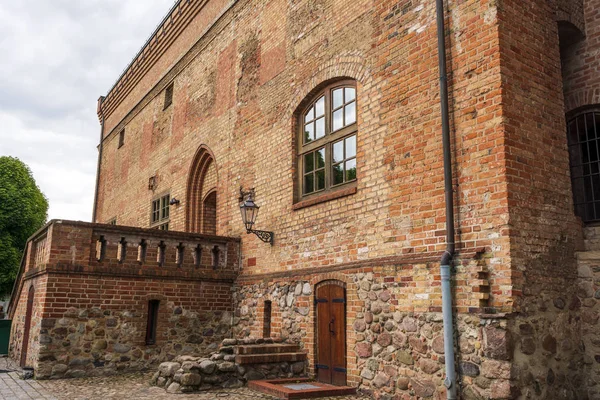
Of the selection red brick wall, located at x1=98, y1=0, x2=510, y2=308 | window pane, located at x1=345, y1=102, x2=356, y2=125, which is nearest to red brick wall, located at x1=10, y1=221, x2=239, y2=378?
red brick wall, located at x1=98, y1=0, x2=510, y2=308

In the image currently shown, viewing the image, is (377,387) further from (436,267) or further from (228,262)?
(228,262)

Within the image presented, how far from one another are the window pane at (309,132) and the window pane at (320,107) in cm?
24

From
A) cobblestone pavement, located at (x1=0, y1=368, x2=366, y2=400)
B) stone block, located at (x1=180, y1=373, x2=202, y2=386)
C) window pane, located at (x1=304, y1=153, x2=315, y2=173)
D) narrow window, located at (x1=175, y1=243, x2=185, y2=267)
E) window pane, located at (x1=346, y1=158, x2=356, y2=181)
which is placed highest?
window pane, located at (x1=304, y1=153, x2=315, y2=173)

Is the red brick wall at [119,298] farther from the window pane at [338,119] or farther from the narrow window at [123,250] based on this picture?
the window pane at [338,119]

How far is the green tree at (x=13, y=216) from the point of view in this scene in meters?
26.0

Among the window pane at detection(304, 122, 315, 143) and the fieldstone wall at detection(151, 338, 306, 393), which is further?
the window pane at detection(304, 122, 315, 143)

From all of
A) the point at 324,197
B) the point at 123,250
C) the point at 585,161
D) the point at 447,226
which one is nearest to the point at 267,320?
the point at 324,197

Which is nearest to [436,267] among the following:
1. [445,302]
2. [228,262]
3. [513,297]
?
[445,302]

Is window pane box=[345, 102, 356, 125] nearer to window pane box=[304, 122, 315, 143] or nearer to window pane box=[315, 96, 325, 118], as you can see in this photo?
window pane box=[315, 96, 325, 118]

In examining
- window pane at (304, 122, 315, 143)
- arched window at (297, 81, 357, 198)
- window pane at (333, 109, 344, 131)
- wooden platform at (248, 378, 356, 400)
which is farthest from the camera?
window pane at (304, 122, 315, 143)

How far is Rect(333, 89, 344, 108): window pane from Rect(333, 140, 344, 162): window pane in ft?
2.30

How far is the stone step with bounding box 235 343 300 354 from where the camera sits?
8852 millimetres

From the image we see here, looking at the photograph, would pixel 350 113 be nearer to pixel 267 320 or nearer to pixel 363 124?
pixel 363 124

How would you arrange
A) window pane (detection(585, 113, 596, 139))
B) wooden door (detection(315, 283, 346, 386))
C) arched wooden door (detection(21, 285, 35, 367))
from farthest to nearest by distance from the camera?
arched wooden door (detection(21, 285, 35, 367)) → wooden door (detection(315, 283, 346, 386)) → window pane (detection(585, 113, 596, 139))
